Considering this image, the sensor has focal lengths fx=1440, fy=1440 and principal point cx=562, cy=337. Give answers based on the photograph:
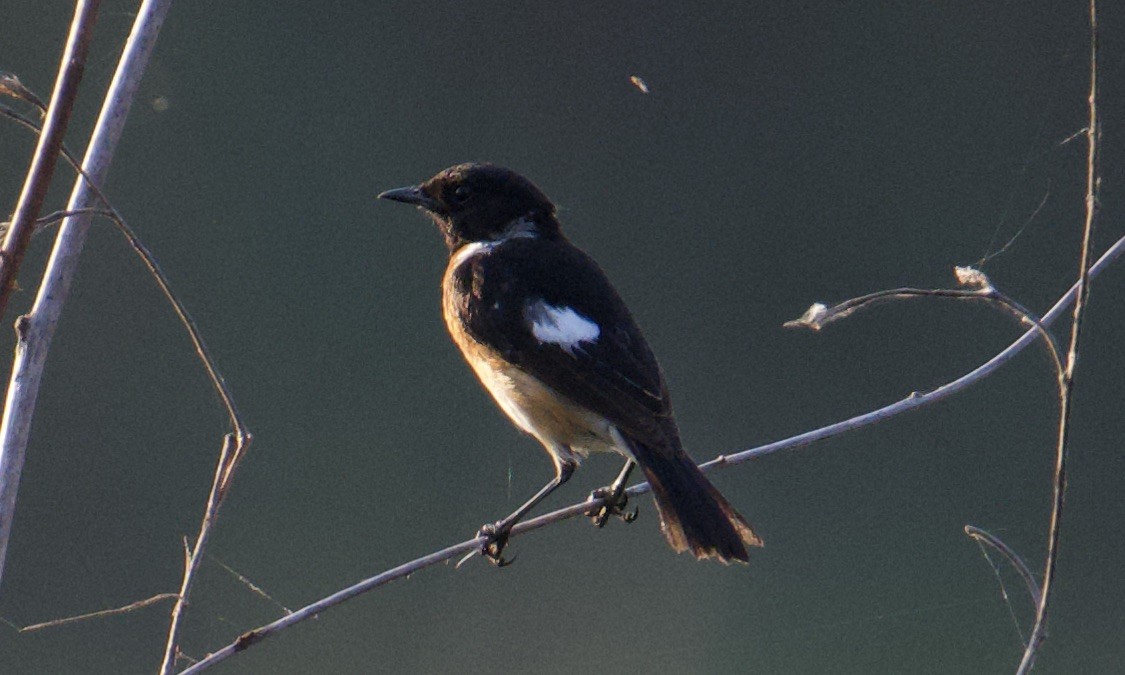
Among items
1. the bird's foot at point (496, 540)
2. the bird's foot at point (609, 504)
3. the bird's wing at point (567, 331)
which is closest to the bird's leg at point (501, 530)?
the bird's foot at point (496, 540)

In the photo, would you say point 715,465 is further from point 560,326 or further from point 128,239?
point 128,239

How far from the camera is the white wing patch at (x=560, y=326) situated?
3.18 metres

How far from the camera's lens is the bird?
2.93m

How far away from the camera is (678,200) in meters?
7.46

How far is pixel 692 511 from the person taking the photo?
288 centimetres

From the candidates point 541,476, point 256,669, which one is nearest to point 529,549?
point 541,476

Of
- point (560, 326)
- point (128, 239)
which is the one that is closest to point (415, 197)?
point (560, 326)

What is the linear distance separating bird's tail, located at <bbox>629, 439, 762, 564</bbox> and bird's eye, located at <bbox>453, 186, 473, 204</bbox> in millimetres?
983

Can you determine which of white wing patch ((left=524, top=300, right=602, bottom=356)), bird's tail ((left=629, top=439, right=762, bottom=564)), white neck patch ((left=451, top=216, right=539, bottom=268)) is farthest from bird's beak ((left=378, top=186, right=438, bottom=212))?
bird's tail ((left=629, top=439, right=762, bottom=564))

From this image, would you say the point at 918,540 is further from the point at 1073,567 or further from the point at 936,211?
the point at 936,211

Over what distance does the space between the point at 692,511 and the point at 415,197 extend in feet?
4.13

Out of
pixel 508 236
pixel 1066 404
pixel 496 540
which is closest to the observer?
pixel 1066 404

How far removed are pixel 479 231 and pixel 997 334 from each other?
4034 millimetres

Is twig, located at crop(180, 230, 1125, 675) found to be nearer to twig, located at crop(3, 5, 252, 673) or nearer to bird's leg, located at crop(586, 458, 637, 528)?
twig, located at crop(3, 5, 252, 673)
